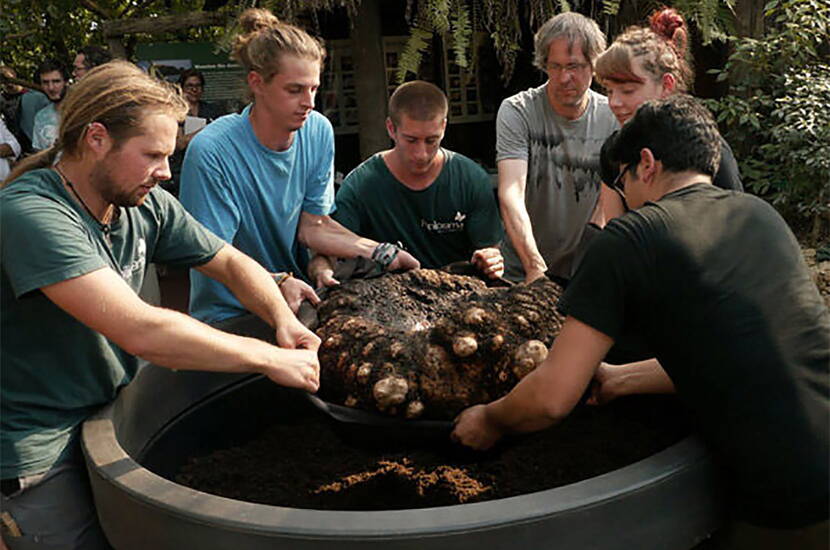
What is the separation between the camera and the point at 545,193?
3117 millimetres

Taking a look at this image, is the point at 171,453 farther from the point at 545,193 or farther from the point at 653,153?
the point at 545,193

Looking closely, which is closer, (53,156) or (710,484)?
(710,484)

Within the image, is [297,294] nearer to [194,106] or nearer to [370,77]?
[370,77]

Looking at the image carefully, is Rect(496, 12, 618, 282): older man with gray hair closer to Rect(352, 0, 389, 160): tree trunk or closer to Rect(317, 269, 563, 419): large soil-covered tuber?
Rect(317, 269, 563, 419): large soil-covered tuber

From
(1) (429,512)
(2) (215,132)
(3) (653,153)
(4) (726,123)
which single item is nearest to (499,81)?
(4) (726,123)

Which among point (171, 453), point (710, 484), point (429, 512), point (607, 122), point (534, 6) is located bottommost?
point (171, 453)

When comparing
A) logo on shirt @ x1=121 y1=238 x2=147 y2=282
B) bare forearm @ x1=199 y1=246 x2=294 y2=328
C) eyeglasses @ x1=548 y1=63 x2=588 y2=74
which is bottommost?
bare forearm @ x1=199 y1=246 x2=294 y2=328

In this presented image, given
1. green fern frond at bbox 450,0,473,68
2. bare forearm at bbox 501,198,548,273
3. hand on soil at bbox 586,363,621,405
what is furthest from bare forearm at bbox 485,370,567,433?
green fern frond at bbox 450,0,473,68

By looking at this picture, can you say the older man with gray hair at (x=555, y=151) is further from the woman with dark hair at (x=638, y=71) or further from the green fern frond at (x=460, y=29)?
the green fern frond at (x=460, y=29)

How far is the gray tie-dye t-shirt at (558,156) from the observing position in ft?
9.93

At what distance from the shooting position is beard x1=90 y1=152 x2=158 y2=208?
5.42ft

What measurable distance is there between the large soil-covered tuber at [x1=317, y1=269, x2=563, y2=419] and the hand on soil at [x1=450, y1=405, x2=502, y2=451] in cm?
7

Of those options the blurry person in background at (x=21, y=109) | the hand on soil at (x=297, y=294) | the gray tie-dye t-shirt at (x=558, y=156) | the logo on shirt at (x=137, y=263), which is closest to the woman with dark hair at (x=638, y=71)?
the gray tie-dye t-shirt at (x=558, y=156)

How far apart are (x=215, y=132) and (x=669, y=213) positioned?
5.12 feet
